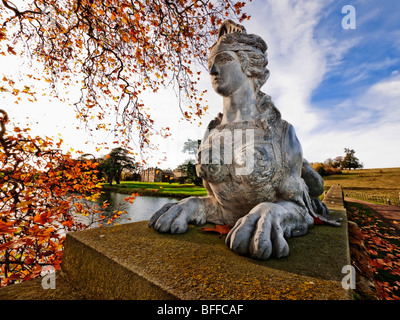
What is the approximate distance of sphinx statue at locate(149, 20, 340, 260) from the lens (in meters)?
1.86

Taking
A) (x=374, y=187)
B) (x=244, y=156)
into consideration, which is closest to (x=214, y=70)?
(x=244, y=156)

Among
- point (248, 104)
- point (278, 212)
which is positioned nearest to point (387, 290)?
point (278, 212)

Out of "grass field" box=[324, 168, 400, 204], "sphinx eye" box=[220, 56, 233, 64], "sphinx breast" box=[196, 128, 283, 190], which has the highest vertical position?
"sphinx eye" box=[220, 56, 233, 64]

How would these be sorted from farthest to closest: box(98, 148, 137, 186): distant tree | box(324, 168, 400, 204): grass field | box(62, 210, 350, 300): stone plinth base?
box(98, 148, 137, 186): distant tree → box(324, 168, 400, 204): grass field → box(62, 210, 350, 300): stone plinth base

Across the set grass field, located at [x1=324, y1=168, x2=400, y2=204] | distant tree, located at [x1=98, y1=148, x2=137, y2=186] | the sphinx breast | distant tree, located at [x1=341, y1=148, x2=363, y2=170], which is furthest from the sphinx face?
distant tree, located at [x1=341, y1=148, x2=363, y2=170]

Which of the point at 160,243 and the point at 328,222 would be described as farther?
the point at 328,222

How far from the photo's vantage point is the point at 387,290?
8.03 feet

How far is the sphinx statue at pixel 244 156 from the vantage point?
1.86 metres

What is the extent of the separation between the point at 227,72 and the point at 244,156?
3.28 feet

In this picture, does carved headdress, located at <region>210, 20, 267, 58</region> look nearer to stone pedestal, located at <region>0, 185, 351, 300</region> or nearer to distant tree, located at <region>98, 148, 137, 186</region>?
stone pedestal, located at <region>0, 185, 351, 300</region>

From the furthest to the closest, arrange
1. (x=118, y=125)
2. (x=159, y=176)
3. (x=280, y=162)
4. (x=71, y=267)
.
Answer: (x=159, y=176), (x=118, y=125), (x=280, y=162), (x=71, y=267)
